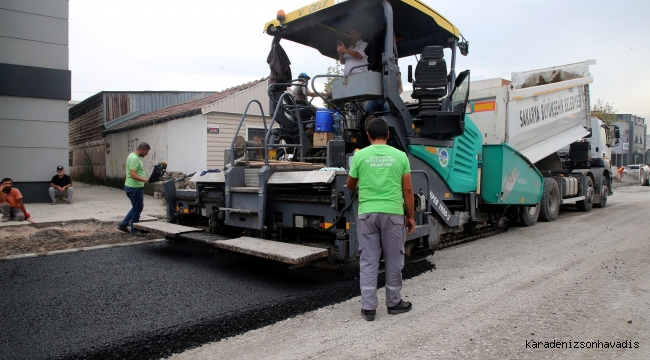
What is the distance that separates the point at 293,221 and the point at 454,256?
249cm

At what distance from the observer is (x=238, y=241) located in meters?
4.77

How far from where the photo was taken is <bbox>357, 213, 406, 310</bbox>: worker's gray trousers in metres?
3.64

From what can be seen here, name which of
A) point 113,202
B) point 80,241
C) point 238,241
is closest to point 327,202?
point 238,241

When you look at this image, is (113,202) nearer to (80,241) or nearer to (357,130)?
(80,241)

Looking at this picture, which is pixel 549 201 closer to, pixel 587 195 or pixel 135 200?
pixel 587 195

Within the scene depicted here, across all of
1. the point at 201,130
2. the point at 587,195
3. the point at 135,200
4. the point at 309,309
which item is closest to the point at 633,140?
the point at 587,195

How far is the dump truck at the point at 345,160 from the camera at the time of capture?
15.2 ft

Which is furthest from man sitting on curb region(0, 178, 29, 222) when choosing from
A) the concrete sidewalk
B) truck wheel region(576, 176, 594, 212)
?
truck wheel region(576, 176, 594, 212)

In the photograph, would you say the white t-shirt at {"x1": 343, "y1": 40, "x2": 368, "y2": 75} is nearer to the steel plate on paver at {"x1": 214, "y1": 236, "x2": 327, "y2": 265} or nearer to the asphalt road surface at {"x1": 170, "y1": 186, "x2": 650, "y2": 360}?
the steel plate on paver at {"x1": 214, "y1": 236, "x2": 327, "y2": 265}

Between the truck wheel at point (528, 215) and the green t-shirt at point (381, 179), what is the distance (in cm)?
577

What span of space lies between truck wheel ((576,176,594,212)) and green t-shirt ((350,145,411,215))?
31.1 feet

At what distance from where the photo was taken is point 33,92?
40.6ft

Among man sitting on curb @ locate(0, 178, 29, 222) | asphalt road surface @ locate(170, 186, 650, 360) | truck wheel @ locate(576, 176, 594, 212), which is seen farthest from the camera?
truck wheel @ locate(576, 176, 594, 212)

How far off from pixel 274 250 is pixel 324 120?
80.3 inches
